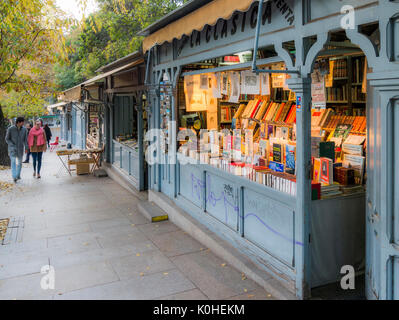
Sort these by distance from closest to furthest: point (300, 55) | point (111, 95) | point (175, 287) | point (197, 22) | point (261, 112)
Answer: point (300, 55) < point (175, 287) < point (197, 22) < point (261, 112) < point (111, 95)

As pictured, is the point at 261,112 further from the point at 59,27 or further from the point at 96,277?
the point at 59,27

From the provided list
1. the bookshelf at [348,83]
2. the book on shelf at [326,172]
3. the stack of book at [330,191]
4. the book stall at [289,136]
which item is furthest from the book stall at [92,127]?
the stack of book at [330,191]

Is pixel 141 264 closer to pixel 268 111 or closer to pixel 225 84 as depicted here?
pixel 268 111

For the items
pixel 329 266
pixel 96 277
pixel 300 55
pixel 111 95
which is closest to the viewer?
pixel 300 55

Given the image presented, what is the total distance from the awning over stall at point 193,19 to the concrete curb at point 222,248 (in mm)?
3176

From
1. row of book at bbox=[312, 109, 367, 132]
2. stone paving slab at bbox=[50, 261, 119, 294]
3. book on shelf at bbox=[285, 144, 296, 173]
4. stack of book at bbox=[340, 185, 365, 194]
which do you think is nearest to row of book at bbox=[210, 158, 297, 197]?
book on shelf at bbox=[285, 144, 296, 173]

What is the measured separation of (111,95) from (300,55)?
33.6ft

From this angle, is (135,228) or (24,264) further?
(135,228)

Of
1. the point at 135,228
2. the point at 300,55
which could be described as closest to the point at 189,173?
the point at 135,228

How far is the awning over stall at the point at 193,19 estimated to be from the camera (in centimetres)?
477

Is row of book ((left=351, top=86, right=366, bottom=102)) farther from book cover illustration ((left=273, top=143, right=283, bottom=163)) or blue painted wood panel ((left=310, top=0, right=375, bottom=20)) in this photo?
blue painted wood panel ((left=310, top=0, right=375, bottom=20))

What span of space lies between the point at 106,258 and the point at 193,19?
12.6 ft

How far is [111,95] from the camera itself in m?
13.5

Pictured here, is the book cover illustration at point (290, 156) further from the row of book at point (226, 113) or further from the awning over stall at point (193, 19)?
the row of book at point (226, 113)
